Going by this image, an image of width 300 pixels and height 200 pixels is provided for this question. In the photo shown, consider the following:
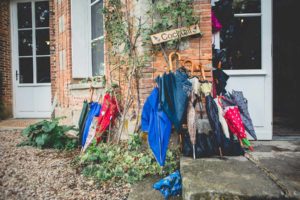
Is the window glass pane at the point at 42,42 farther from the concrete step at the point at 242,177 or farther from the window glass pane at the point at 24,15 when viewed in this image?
the concrete step at the point at 242,177

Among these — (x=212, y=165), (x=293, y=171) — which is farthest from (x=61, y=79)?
(x=293, y=171)

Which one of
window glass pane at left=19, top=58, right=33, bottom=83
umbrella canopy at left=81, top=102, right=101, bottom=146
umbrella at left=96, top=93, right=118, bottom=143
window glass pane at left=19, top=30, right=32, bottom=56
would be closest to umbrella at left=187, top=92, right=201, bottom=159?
umbrella at left=96, top=93, right=118, bottom=143

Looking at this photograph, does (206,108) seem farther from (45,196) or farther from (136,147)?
(45,196)

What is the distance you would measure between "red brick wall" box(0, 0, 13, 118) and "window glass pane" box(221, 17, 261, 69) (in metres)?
5.96

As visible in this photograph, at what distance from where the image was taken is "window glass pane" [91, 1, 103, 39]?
4453mm

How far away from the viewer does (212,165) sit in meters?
2.31

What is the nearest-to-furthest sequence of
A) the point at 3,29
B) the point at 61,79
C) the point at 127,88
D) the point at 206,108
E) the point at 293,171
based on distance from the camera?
1. the point at 293,171
2. the point at 206,108
3. the point at 127,88
4. the point at 61,79
5. the point at 3,29

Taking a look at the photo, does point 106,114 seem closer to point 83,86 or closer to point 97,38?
point 83,86

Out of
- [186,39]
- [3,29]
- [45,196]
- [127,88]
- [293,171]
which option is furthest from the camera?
[3,29]

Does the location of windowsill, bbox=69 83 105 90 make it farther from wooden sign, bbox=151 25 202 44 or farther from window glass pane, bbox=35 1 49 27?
window glass pane, bbox=35 1 49 27

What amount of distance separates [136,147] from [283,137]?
2203 millimetres

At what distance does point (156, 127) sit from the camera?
2.63m

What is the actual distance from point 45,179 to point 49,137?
1317 millimetres

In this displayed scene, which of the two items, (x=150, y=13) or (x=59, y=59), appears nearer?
(x=150, y=13)
